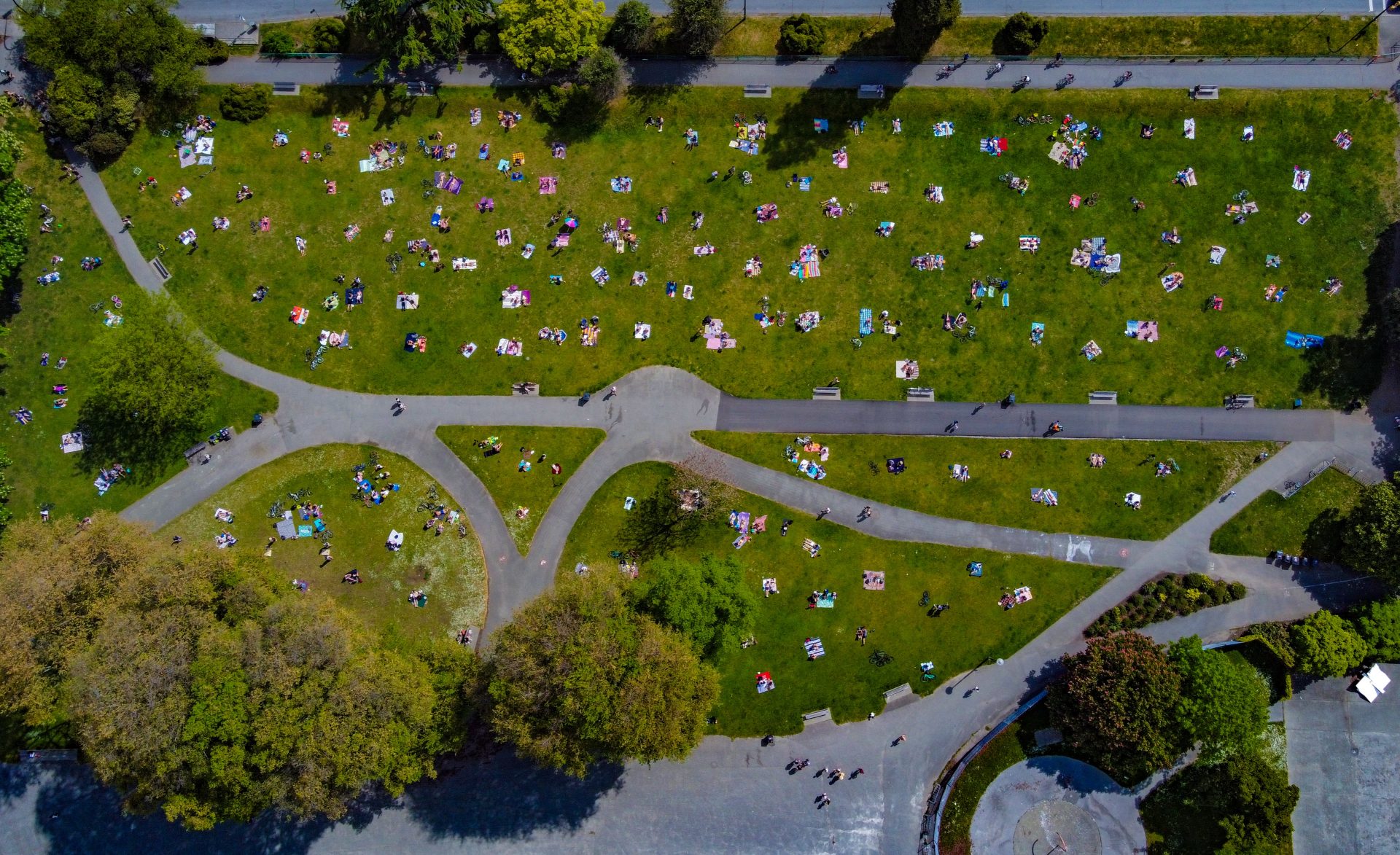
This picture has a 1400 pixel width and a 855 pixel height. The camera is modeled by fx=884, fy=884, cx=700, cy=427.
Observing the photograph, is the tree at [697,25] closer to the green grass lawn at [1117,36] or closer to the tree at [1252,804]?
the green grass lawn at [1117,36]

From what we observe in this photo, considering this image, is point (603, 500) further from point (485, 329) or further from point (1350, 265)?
point (1350, 265)

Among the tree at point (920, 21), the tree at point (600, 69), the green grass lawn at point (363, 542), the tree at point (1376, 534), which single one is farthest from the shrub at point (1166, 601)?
the tree at point (600, 69)

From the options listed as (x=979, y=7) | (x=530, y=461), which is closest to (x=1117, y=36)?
(x=979, y=7)

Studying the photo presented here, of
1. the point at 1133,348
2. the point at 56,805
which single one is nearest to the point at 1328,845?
the point at 1133,348

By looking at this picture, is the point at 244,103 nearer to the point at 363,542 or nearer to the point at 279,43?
the point at 279,43

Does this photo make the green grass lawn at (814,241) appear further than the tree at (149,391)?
Yes

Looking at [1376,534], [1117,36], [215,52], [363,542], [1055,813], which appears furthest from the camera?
[215,52]
